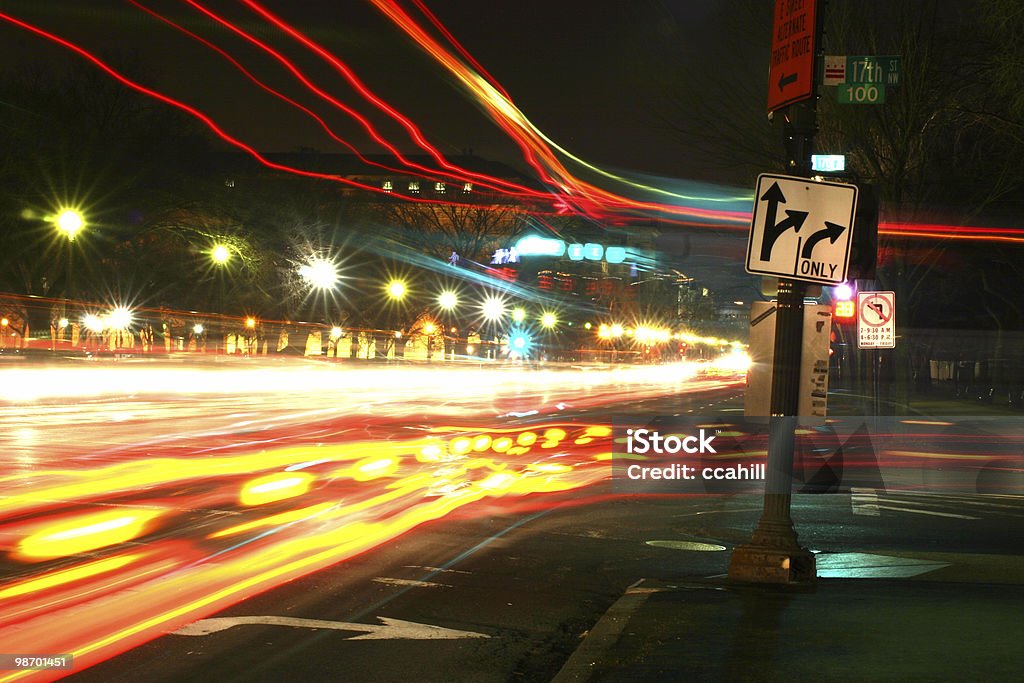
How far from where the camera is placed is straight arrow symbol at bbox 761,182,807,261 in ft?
31.4

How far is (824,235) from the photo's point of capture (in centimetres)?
959

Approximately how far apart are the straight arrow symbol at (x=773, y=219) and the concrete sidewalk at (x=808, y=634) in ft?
9.06

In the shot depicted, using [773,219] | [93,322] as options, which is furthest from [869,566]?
[93,322]

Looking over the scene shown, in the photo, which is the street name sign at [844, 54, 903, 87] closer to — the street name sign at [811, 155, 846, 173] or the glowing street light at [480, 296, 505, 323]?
the street name sign at [811, 155, 846, 173]

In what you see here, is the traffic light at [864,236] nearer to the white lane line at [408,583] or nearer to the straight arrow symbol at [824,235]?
the straight arrow symbol at [824,235]

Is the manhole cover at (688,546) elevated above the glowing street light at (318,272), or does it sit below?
below

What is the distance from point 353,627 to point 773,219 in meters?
4.61

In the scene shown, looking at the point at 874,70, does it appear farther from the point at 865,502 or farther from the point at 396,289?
the point at 396,289

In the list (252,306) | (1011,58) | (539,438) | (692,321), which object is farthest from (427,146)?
(692,321)

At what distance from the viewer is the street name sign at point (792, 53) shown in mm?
9539

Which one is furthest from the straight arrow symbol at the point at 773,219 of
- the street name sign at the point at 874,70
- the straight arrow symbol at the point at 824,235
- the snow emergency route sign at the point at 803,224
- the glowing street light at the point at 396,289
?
the glowing street light at the point at 396,289

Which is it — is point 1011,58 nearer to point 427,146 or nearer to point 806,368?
point 806,368

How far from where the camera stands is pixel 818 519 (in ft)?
45.5

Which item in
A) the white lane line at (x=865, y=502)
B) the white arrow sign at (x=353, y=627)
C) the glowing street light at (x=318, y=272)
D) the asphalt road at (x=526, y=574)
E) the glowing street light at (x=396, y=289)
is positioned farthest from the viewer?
the glowing street light at (x=396, y=289)
